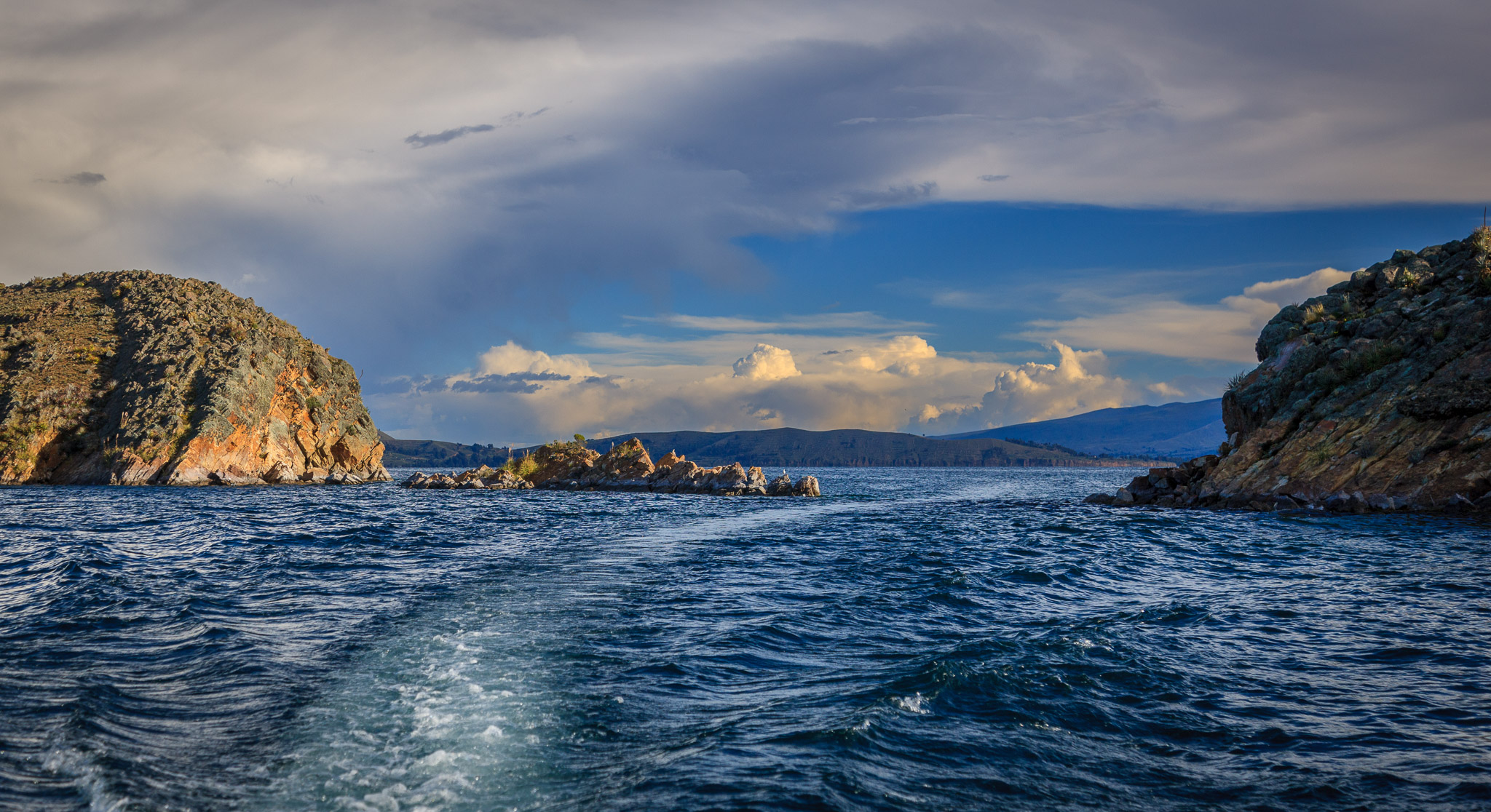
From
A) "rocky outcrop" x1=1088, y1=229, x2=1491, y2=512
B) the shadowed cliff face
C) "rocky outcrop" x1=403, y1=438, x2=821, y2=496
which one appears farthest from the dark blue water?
the shadowed cliff face

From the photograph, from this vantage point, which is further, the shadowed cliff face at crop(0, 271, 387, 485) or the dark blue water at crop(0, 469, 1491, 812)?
the shadowed cliff face at crop(0, 271, 387, 485)

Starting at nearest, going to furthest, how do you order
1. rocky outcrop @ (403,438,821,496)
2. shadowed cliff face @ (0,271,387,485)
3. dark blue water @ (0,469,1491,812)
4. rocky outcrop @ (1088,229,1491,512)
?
dark blue water @ (0,469,1491,812) → rocky outcrop @ (1088,229,1491,512) → rocky outcrop @ (403,438,821,496) → shadowed cliff face @ (0,271,387,485)

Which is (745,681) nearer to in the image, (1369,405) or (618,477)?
(1369,405)

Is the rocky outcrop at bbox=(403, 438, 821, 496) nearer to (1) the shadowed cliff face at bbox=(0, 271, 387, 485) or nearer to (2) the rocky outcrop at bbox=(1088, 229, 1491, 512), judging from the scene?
(1) the shadowed cliff face at bbox=(0, 271, 387, 485)

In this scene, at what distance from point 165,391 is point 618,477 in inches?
1849

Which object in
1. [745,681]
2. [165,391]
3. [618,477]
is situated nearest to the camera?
[745,681]

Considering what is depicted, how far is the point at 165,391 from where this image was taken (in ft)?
256

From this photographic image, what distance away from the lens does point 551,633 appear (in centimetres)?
1329

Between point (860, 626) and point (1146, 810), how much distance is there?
7.27 m

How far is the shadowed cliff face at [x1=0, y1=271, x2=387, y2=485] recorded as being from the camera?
74250 millimetres

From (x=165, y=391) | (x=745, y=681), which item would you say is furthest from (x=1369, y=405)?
(x=165, y=391)

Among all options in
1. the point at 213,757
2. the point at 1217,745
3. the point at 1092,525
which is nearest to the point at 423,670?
the point at 213,757

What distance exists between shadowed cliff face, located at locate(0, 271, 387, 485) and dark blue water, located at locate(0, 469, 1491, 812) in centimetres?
6555

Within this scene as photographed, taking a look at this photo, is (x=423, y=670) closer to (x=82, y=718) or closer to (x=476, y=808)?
(x=82, y=718)
